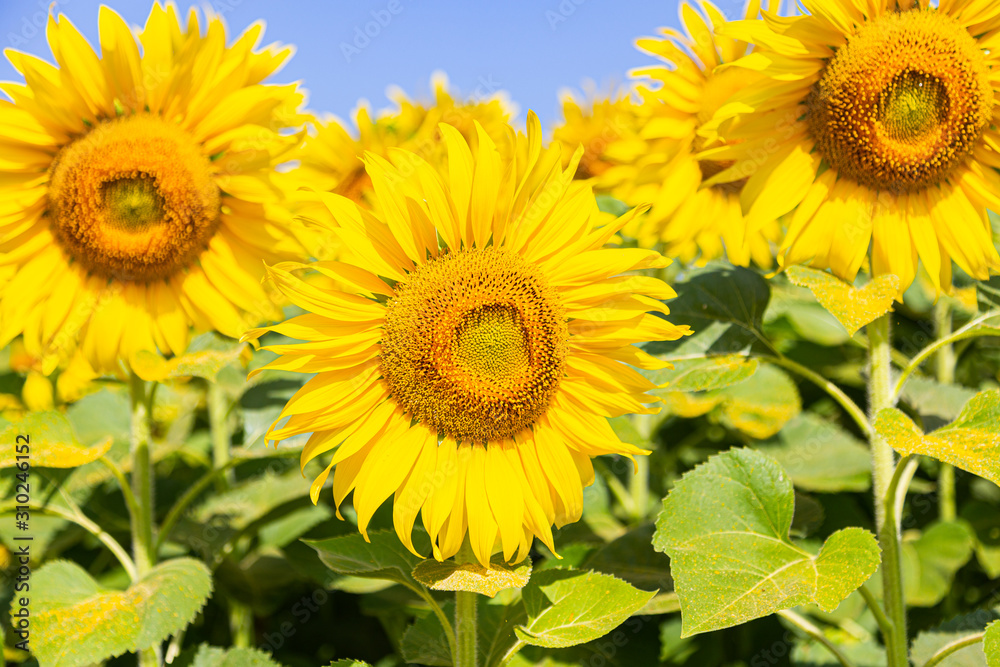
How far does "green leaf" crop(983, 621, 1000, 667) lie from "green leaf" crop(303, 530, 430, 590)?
1.12 metres

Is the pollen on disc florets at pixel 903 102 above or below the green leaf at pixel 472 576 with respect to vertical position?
above

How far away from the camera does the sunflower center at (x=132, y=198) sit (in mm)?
2119

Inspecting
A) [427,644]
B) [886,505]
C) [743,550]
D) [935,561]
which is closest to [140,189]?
[427,644]

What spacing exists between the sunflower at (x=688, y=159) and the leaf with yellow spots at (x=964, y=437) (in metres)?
0.67

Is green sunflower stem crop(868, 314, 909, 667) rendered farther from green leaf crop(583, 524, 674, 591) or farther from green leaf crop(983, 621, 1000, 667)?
green leaf crop(583, 524, 674, 591)

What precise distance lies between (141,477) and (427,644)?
3.14ft

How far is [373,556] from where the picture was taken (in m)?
1.75

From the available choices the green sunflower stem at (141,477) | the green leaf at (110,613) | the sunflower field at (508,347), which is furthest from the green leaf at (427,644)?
the green sunflower stem at (141,477)

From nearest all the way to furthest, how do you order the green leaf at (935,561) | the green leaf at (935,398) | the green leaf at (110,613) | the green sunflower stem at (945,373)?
1. the green leaf at (110,613)
2. the green leaf at (935,398)
3. the green leaf at (935,561)
4. the green sunflower stem at (945,373)

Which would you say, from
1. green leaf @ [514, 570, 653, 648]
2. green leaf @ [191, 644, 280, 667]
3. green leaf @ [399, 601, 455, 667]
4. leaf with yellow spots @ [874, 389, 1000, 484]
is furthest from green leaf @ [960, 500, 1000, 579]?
green leaf @ [191, 644, 280, 667]

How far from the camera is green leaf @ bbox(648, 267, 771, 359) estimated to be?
2.18 m

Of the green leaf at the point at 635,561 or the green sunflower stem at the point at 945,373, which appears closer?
the green leaf at the point at 635,561

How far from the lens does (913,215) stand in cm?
192

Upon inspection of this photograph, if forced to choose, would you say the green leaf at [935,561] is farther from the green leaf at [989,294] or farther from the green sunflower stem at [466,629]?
the green sunflower stem at [466,629]
